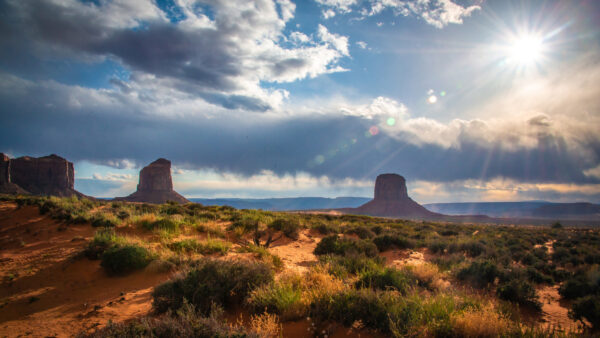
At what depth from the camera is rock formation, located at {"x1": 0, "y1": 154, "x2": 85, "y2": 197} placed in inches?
3730

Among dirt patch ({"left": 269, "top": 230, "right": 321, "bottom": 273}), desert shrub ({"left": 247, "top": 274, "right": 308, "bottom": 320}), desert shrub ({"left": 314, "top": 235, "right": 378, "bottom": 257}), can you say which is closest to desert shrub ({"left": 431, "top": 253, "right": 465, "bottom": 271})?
desert shrub ({"left": 314, "top": 235, "right": 378, "bottom": 257})

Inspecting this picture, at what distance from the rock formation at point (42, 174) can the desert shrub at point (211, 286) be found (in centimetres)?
11441

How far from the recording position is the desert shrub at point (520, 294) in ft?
25.5

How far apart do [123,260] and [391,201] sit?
132362 mm

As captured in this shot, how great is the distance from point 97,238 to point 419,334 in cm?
1008

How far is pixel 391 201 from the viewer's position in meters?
130

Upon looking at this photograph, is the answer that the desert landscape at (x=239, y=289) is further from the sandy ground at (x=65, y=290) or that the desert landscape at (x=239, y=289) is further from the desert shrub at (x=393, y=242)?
the desert shrub at (x=393, y=242)

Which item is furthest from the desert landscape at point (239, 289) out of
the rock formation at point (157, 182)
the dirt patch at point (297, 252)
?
the rock formation at point (157, 182)

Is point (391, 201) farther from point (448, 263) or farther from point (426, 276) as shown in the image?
point (426, 276)

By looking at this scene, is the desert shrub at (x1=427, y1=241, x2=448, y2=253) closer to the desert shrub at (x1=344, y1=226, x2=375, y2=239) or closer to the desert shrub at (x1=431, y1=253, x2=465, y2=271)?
the desert shrub at (x1=431, y1=253, x2=465, y2=271)

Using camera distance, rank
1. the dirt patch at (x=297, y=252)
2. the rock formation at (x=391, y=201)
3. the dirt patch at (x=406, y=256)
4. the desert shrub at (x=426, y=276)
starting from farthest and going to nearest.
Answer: the rock formation at (x=391, y=201) → the dirt patch at (x=406, y=256) → the dirt patch at (x=297, y=252) → the desert shrub at (x=426, y=276)

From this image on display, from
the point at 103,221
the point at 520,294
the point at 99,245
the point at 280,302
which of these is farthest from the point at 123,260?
the point at 520,294

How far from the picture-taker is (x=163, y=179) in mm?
114188

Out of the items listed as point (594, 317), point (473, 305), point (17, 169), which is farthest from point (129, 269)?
point (17, 169)
